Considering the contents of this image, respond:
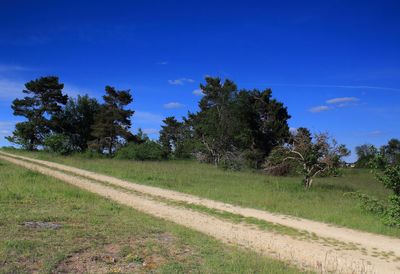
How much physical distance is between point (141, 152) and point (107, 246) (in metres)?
39.9

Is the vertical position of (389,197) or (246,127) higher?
(246,127)

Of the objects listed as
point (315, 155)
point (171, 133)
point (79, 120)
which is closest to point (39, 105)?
point (79, 120)

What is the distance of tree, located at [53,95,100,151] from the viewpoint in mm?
58469

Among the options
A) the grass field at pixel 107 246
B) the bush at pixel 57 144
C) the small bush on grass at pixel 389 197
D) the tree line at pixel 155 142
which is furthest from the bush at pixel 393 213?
the bush at pixel 57 144

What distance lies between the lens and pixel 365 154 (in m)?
65.6

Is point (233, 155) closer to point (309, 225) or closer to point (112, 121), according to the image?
point (112, 121)

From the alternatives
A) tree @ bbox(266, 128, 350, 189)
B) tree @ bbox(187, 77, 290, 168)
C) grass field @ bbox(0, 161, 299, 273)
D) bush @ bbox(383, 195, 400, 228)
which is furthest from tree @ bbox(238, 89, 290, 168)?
grass field @ bbox(0, 161, 299, 273)

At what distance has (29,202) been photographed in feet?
40.1

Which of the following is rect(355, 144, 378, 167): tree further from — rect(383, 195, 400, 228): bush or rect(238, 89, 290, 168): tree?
rect(238, 89, 290, 168): tree

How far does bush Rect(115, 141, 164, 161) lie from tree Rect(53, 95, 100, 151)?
515 inches

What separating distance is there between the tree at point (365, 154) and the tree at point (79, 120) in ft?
126

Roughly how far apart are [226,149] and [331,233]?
35447 mm

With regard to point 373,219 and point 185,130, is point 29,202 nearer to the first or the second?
point 373,219

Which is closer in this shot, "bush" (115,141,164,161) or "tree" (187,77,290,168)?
"tree" (187,77,290,168)
